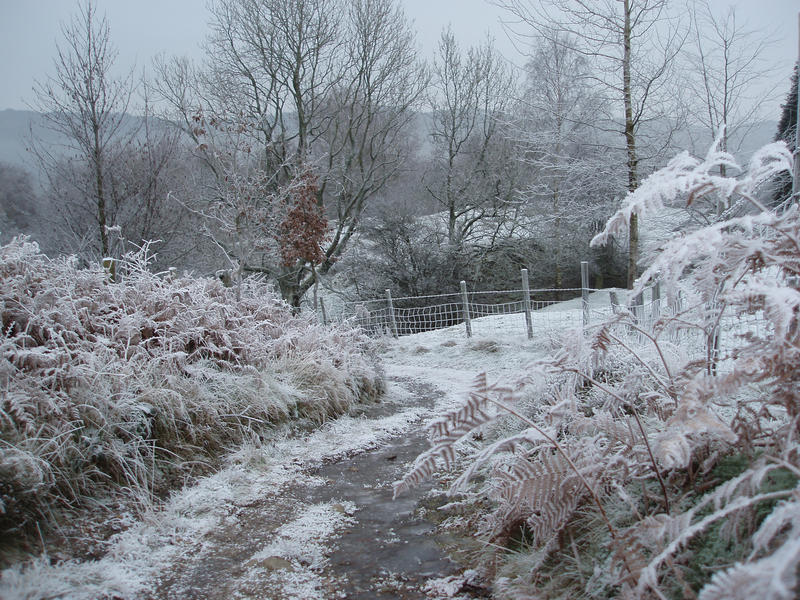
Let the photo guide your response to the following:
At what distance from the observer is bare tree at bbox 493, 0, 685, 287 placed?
773 centimetres

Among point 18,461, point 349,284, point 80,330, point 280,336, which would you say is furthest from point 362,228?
point 18,461

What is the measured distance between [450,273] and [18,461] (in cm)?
1320

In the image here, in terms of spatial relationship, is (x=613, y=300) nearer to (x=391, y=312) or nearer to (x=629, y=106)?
(x=629, y=106)

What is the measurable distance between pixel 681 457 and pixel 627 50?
8256mm

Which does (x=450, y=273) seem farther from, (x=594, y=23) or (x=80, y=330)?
(x=80, y=330)

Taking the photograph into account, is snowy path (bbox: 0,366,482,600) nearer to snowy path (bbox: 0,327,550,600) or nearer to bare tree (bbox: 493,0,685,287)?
Result: snowy path (bbox: 0,327,550,600)

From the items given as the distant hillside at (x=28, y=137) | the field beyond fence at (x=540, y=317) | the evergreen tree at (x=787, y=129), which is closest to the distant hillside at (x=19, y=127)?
the distant hillside at (x=28, y=137)

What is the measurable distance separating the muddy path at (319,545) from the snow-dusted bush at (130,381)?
50 centimetres

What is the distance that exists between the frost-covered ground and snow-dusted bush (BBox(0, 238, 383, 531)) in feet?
0.72

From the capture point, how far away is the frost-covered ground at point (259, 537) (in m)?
1.82

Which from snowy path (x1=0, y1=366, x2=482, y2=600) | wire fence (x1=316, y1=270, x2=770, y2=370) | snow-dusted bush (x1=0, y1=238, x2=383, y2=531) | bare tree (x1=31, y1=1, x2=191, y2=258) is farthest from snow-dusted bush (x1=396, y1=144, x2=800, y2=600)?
bare tree (x1=31, y1=1, x2=191, y2=258)

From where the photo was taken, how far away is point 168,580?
74.8 inches

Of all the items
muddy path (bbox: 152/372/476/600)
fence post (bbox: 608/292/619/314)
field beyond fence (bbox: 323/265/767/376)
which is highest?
fence post (bbox: 608/292/619/314)

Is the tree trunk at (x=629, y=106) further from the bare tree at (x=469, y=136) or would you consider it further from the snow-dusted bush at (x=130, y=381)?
the bare tree at (x=469, y=136)
